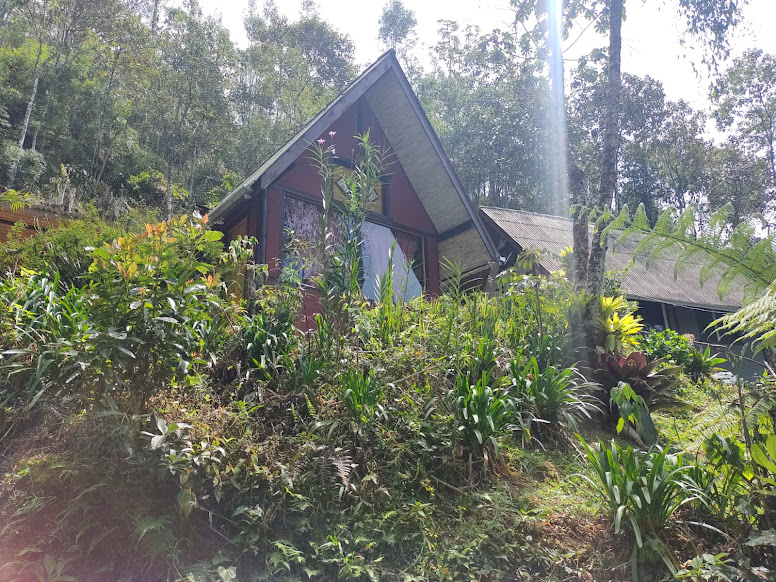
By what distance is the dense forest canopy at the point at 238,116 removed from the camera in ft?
71.5

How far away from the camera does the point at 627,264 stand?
1459 cm

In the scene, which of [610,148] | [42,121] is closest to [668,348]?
[610,148]


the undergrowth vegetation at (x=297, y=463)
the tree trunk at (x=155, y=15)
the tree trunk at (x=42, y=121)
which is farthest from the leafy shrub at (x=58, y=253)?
the tree trunk at (x=155, y=15)

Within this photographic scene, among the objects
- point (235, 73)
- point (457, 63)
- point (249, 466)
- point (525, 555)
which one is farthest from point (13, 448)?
point (457, 63)

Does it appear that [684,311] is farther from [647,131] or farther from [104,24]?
[104,24]

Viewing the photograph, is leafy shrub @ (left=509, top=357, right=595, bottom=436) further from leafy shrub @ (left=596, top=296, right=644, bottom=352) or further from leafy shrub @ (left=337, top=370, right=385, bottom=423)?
leafy shrub @ (left=596, top=296, right=644, bottom=352)

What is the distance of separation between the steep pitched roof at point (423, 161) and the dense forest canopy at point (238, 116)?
11517 mm

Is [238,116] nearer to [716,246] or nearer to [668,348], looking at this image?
[668,348]

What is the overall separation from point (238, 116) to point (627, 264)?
23512mm

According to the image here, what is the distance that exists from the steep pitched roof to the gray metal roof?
3.31 meters

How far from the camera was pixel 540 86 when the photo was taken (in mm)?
24906

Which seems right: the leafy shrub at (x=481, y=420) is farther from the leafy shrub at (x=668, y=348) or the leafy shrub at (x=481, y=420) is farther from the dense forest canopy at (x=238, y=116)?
the dense forest canopy at (x=238, y=116)

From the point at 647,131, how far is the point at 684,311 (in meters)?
16.3

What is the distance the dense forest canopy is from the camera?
21797 millimetres
